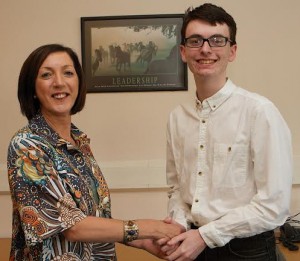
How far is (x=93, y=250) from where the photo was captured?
1.32 metres

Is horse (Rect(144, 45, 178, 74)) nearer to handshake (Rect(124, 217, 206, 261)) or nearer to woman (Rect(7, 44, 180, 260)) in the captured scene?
woman (Rect(7, 44, 180, 260))

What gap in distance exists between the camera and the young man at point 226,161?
3.77 ft

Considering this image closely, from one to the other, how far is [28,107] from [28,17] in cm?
117

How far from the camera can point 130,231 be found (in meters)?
1.23

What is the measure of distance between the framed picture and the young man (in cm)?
93

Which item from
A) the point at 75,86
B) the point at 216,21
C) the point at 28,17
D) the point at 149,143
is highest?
the point at 28,17

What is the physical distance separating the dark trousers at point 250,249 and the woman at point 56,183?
7.5 inches

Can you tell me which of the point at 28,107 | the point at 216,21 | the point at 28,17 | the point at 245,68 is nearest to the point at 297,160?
the point at 245,68

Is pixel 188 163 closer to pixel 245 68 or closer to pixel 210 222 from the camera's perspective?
pixel 210 222

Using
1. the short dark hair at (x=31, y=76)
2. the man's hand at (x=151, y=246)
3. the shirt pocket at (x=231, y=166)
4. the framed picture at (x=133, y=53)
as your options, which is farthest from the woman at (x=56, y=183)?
the framed picture at (x=133, y=53)

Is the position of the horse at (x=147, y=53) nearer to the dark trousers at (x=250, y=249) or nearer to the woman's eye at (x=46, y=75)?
the woman's eye at (x=46, y=75)

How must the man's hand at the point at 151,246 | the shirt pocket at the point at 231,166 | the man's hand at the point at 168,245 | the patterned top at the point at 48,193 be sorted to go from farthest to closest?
the man's hand at the point at 151,246 < the man's hand at the point at 168,245 < the shirt pocket at the point at 231,166 < the patterned top at the point at 48,193

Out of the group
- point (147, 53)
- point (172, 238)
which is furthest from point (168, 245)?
point (147, 53)

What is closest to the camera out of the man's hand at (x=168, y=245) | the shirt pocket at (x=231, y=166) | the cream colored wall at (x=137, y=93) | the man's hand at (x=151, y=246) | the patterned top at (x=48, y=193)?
the patterned top at (x=48, y=193)
